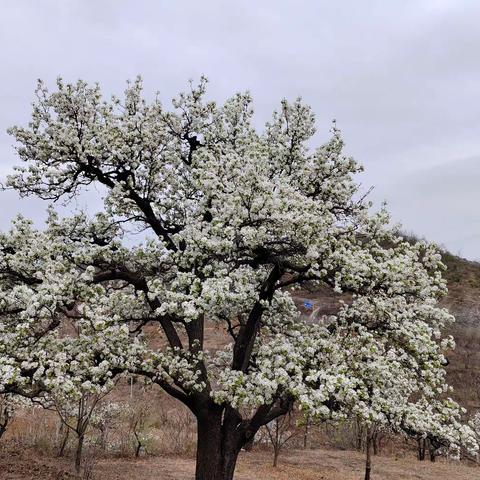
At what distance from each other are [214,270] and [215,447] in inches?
189

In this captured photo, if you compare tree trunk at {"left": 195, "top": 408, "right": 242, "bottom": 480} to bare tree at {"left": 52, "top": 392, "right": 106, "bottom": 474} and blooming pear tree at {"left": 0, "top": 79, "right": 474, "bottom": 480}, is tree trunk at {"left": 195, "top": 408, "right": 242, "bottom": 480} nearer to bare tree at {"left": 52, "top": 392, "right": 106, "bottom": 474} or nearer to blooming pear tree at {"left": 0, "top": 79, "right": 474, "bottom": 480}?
blooming pear tree at {"left": 0, "top": 79, "right": 474, "bottom": 480}

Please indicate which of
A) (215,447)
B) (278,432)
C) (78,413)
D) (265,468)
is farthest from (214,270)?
(278,432)

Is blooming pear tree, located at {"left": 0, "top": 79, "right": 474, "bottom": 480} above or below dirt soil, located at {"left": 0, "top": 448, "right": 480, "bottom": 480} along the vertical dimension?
above

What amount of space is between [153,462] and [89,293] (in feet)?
50.5

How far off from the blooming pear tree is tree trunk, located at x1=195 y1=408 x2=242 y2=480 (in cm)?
3

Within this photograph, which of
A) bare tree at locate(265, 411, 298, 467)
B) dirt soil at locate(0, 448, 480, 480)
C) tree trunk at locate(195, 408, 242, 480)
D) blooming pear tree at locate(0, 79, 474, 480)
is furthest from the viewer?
bare tree at locate(265, 411, 298, 467)

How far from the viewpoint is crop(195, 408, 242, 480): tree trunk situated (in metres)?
13.2

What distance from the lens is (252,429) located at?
1332 centimetres

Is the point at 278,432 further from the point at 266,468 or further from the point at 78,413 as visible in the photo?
the point at 78,413

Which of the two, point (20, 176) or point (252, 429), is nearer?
point (252, 429)

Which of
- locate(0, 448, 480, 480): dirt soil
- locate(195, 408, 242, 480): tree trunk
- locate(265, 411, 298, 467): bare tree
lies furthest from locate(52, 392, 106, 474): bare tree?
locate(265, 411, 298, 467): bare tree

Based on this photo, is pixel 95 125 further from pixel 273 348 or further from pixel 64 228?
pixel 273 348

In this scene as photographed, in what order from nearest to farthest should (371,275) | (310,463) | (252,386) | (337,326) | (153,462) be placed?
(252,386)
(371,275)
(337,326)
(153,462)
(310,463)

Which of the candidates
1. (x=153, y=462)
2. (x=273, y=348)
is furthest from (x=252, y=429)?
(x=153, y=462)
